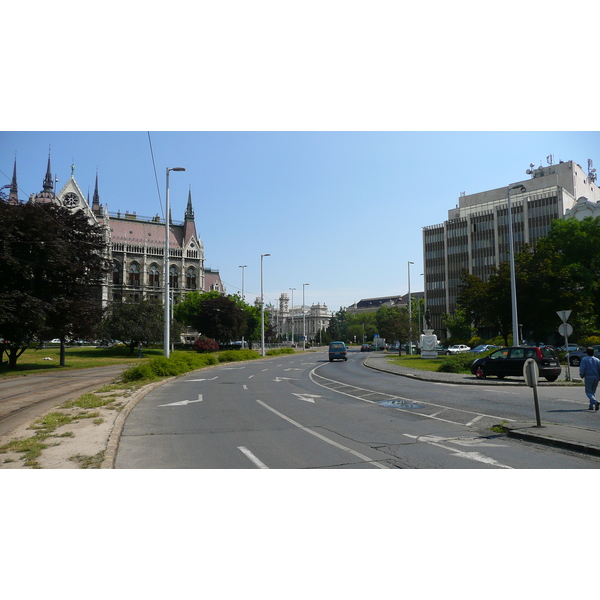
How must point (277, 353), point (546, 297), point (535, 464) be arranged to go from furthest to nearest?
point (277, 353)
point (546, 297)
point (535, 464)

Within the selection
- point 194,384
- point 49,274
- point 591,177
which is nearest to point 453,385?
point 194,384

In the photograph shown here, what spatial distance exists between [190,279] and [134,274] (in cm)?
1438

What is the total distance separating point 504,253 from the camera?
3558 inches

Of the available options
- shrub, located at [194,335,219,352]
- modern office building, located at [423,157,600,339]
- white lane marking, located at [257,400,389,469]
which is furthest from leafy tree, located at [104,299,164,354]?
modern office building, located at [423,157,600,339]

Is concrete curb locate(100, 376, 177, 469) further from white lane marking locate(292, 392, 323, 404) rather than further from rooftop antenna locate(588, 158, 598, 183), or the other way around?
rooftop antenna locate(588, 158, 598, 183)

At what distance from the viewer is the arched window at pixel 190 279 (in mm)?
131625

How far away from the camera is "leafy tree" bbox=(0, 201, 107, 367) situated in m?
28.3

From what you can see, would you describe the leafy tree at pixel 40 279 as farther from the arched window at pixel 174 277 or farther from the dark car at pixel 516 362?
the arched window at pixel 174 277

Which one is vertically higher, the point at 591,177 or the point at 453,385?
the point at 591,177

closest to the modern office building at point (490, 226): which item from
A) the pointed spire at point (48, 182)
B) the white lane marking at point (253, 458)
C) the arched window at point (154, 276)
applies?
the arched window at point (154, 276)

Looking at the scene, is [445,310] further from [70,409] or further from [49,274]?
[70,409]

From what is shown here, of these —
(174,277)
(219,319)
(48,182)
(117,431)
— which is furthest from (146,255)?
(117,431)

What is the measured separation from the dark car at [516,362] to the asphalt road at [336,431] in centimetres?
269

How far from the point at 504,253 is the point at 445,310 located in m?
16.0
